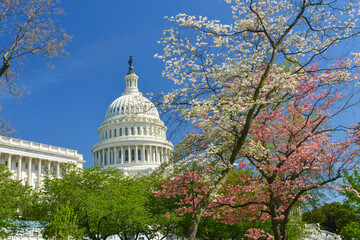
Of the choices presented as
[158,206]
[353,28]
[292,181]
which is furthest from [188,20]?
[158,206]

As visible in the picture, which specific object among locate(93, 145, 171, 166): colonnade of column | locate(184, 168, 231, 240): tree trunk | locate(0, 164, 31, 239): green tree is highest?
locate(93, 145, 171, 166): colonnade of column

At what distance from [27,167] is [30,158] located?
2.39 meters

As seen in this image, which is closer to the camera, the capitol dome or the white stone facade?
the white stone facade

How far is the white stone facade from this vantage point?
90562 mm

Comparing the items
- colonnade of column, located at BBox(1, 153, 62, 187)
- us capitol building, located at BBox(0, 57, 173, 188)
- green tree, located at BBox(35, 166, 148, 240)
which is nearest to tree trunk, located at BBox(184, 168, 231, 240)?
green tree, located at BBox(35, 166, 148, 240)

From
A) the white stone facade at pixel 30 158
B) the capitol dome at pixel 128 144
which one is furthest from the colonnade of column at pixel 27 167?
the capitol dome at pixel 128 144

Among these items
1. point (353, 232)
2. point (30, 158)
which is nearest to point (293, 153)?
point (353, 232)

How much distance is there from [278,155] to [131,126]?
119 metres

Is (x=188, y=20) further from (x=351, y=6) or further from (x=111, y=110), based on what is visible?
(x=111, y=110)

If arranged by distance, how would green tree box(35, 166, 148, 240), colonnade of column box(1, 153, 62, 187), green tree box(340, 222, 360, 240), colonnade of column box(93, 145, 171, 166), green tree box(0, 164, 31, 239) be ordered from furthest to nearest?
A: colonnade of column box(93, 145, 171, 166)
colonnade of column box(1, 153, 62, 187)
green tree box(340, 222, 360, 240)
green tree box(35, 166, 148, 240)
green tree box(0, 164, 31, 239)

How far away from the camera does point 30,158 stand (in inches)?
3752

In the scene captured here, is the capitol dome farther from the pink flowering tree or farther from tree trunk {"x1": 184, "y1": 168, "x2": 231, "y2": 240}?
tree trunk {"x1": 184, "y1": 168, "x2": 231, "y2": 240}

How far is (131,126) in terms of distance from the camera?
135125 mm

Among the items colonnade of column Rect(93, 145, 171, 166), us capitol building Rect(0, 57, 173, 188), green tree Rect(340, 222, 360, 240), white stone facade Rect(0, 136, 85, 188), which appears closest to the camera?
green tree Rect(340, 222, 360, 240)
